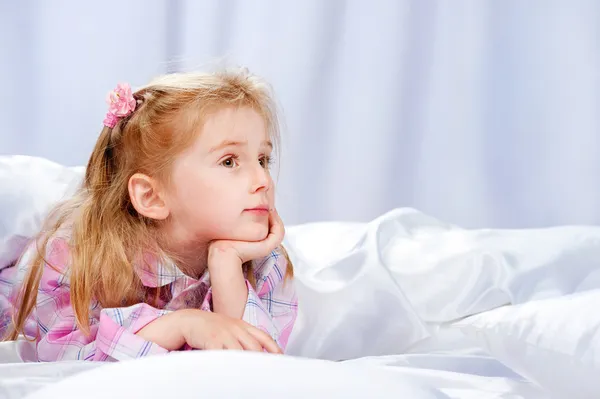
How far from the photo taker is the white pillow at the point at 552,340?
3.05 feet

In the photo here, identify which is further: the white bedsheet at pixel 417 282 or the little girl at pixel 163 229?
the white bedsheet at pixel 417 282

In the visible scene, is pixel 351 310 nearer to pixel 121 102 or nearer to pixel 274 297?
pixel 274 297

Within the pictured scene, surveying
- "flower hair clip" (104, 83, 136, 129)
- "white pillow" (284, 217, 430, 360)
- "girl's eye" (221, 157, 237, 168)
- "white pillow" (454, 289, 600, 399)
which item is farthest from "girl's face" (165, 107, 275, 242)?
"white pillow" (454, 289, 600, 399)

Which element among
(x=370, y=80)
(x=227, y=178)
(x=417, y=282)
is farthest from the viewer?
(x=370, y=80)

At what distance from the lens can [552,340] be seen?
0.98m

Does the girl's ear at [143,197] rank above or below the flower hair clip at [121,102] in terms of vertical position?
below

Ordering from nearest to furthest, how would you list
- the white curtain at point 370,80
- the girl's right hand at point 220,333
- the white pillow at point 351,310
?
the girl's right hand at point 220,333 < the white pillow at point 351,310 < the white curtain at point 370,80

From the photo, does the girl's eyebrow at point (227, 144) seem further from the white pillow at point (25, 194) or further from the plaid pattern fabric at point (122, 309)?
the white pillow at point (25, 194)

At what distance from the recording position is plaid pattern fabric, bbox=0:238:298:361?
117 cm

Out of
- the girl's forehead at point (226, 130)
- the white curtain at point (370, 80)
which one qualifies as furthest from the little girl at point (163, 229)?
the white curtain at point (370, 80)

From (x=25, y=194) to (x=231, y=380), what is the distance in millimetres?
897

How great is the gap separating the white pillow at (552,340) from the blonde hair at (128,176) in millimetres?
444

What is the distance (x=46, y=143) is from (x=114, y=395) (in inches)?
66.4

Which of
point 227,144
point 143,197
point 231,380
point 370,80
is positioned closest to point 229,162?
point 227,144
